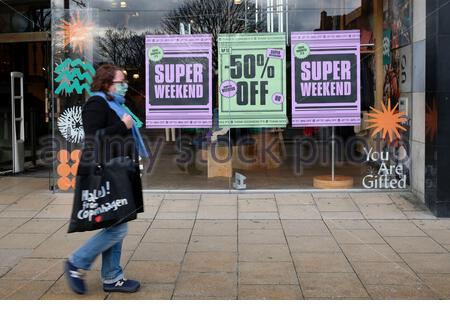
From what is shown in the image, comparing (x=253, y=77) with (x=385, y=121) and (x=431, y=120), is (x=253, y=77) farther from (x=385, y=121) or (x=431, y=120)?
(x=431, y=120)

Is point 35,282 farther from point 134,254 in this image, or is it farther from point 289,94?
point 289,94

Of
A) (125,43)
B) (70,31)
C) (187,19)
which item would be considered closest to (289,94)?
(187,19)

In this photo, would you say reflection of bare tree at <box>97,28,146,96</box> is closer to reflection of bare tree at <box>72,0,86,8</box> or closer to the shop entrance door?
reflection of bare tree at <box>72,0,86,8</box>

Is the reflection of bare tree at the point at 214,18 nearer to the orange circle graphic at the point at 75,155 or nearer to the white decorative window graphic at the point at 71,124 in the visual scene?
the white decorative window graphic at the point at 71,124

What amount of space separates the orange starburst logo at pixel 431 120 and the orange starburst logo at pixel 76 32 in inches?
198

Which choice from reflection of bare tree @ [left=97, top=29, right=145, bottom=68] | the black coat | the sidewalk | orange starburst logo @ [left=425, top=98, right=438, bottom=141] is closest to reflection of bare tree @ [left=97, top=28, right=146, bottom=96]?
reflection of bare tree @ [left=97, top=29, right=145, bottom=68]

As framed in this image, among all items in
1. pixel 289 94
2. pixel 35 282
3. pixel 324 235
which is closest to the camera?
pixel 35 282

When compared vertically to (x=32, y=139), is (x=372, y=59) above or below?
above

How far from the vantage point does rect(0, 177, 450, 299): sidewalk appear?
4.66 m

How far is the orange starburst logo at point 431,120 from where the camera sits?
23.7 feet

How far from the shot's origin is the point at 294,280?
4848mm

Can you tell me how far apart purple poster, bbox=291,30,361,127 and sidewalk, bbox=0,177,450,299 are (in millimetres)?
1262

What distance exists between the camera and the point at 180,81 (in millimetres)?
8547

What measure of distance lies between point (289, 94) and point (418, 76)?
181cm
